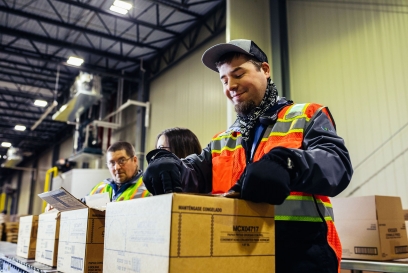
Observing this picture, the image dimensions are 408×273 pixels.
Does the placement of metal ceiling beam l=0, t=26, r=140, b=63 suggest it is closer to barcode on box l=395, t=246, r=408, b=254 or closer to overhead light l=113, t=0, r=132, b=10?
overhead light l=113, t=0, r=132, b=10

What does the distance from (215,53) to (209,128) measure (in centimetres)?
576

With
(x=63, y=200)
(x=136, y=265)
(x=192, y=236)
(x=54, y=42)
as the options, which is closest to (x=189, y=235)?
(x=192, y=236)

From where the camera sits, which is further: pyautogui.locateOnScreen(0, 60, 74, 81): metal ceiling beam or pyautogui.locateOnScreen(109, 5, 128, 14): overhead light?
pyautogui.locateOnScreen(0, 60, 74, 81): metal ceiling beam

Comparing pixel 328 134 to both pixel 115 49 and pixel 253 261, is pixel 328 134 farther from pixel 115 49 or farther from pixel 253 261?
pixel 115 49

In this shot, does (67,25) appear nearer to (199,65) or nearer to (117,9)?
(117,9)

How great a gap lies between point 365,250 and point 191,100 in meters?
5.65

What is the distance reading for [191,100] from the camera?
7.92 m

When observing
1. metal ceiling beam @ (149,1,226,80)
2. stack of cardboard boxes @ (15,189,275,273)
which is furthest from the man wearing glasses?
metal ceiling beam @ (149,1,226,80)

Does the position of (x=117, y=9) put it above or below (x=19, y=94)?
below

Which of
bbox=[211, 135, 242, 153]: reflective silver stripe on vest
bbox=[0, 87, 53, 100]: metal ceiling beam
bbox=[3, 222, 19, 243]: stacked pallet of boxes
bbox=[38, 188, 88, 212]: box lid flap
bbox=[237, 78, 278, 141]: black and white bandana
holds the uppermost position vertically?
bbox=[0, 87, 53, 100]: metal ceiling beam

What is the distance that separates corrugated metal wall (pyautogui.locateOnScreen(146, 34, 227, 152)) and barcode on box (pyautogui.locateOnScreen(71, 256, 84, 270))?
17.3 ft

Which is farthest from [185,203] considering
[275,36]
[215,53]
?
[275,36]

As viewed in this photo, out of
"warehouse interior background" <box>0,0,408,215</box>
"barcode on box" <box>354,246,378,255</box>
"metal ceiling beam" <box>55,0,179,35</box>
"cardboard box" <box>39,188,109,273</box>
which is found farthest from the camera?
"metal ceiling beam" <box>55,0,179,35</box>

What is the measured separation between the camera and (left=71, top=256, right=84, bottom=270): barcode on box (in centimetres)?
155
